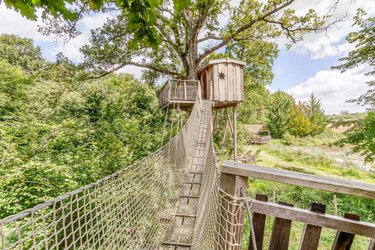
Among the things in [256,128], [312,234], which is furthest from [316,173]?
[312,234]

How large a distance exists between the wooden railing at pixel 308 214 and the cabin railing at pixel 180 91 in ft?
22.5

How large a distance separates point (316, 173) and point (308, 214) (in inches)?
598

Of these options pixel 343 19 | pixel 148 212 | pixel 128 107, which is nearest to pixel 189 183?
pixel 148 212

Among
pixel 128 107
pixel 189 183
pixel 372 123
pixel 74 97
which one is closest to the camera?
pixel 189 183

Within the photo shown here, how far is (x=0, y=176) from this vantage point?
301 cm

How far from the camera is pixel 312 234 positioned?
2.88ft

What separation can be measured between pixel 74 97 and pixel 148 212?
26.4ft

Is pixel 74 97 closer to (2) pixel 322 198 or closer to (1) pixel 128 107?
(1) pixel 128 107

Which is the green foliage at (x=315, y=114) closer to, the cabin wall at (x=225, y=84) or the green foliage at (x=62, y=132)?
the cabin wall at (x=225, y=84)

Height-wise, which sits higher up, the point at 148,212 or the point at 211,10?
the point at 211,10

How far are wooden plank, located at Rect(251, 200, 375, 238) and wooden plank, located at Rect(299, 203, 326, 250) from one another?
27mm

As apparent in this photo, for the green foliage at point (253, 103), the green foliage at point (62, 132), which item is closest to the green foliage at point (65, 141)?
the green foliage at point (62, 132)

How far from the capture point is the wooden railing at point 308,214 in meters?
→ 0.81

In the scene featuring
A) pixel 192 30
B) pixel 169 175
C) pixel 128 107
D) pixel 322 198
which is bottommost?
pixel 322 198
